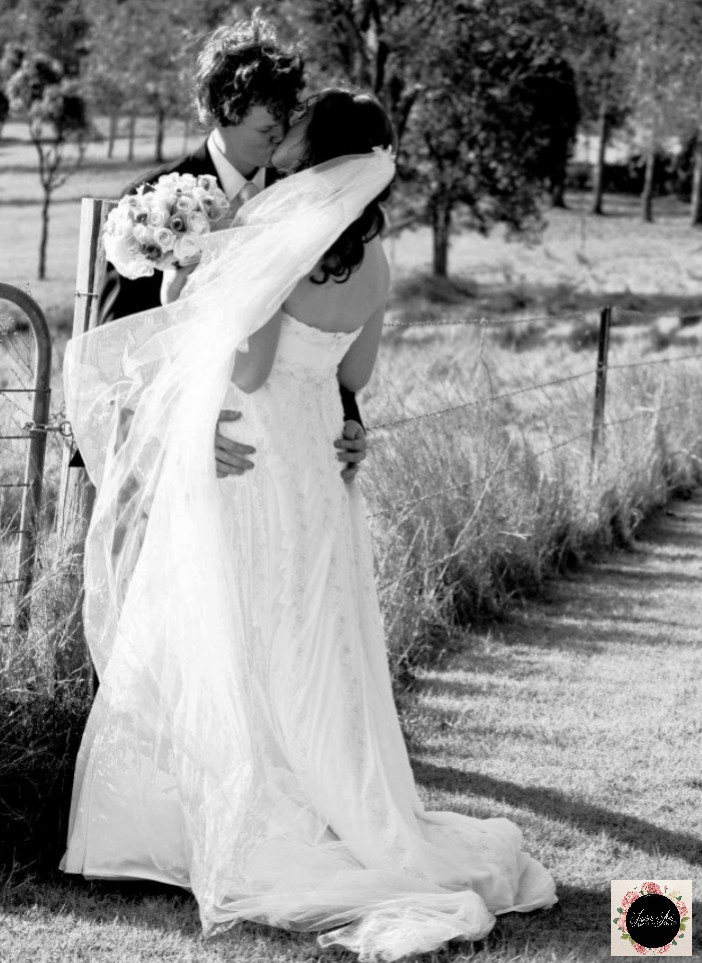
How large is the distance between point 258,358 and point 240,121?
80cm

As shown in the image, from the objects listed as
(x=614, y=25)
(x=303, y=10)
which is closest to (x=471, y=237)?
(x=614, y=25)

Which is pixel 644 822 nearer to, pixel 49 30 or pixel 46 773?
pixel 46 773

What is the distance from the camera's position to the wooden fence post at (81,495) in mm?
3998

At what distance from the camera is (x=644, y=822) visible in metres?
4.39

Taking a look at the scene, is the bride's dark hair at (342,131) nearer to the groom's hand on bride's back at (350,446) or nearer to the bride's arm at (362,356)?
the bride's arm at (362,356)

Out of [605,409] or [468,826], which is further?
[605,409]

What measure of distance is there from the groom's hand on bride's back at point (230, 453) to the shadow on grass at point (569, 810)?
5.21ft

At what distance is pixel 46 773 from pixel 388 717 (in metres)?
0.98

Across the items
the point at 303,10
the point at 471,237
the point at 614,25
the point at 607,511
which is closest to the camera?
the point at 607,511

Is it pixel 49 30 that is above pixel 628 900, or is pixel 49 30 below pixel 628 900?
above

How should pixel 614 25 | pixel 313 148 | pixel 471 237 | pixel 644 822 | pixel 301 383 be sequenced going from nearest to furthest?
pixel 313 148 → pixel 301 383 → pixel 644 822 → pixel 614 25 → pixel 471 237

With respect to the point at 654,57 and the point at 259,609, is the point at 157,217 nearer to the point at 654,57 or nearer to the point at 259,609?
the point at 259,609

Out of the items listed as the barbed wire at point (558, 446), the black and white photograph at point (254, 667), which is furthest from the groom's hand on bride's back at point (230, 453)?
the barbed wire at point (558, 446)

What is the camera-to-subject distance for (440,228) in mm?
33188
